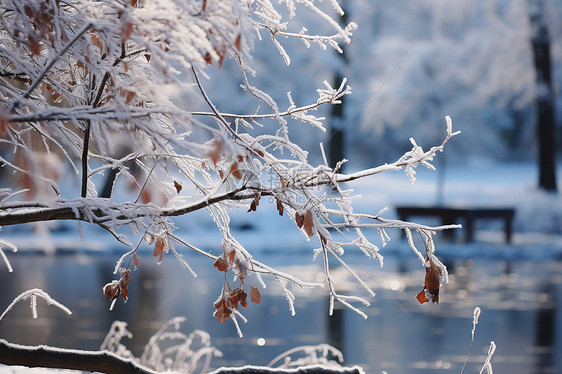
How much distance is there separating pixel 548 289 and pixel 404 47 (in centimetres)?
1655

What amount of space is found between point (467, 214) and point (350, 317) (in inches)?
345

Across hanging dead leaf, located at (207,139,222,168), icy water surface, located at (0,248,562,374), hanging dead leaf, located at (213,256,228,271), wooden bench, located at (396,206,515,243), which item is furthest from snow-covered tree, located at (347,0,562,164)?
hanging dead leaf, located at (207,139,222,168)

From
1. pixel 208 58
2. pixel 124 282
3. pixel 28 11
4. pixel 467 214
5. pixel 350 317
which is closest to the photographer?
pixel 208 58

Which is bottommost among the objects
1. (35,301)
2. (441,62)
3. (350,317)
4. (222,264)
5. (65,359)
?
(350,317)

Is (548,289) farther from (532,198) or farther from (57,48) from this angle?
(57,48)

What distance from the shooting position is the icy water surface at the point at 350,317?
8562 millimetres

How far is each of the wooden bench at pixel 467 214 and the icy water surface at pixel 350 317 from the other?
287 centimetres

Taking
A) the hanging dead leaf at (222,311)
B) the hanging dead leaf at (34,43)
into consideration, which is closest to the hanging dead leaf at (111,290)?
the hanging dead leaf at (222,311)

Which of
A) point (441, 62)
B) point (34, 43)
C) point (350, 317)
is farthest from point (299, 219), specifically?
point (441, 62)

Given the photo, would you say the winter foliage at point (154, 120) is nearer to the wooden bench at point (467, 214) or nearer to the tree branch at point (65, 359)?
the tree branch at point (65, 359)

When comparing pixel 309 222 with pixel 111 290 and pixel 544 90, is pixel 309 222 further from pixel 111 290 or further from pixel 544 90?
pixel 544 90

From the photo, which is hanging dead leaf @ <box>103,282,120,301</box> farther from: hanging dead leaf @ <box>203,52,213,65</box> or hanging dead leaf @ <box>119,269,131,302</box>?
hanging dead leaf @ <box>203,52,213,65</box>

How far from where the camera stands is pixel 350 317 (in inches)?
441

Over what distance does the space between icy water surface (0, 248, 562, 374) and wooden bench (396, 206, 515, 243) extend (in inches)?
113
